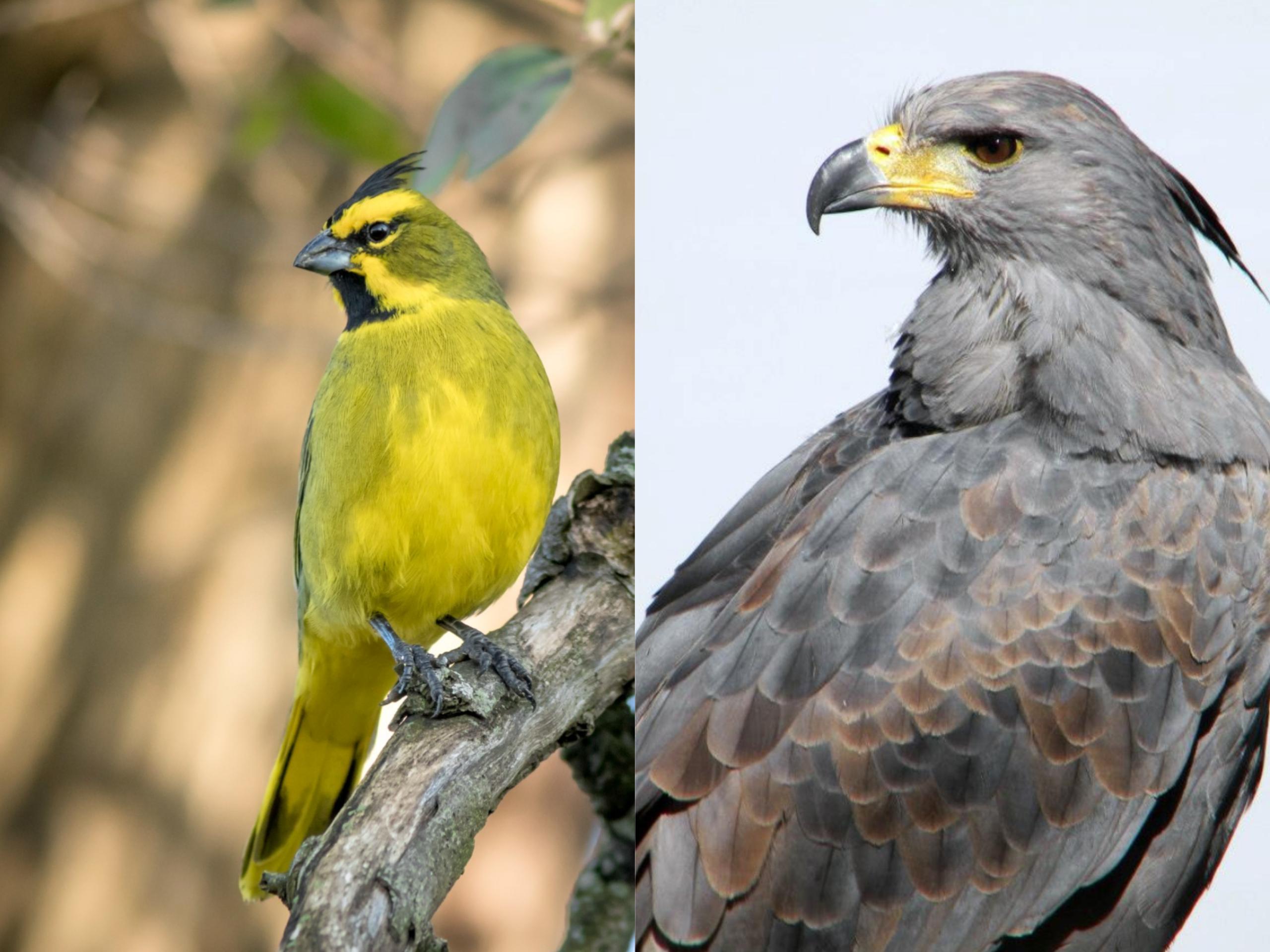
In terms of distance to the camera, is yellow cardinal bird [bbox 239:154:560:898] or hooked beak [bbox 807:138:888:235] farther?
yellow cardinal bird [bbox 239:154:560:898]

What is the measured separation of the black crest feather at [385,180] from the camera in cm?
176

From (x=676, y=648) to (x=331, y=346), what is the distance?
927 mm

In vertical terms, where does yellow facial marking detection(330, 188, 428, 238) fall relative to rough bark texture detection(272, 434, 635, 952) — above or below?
above

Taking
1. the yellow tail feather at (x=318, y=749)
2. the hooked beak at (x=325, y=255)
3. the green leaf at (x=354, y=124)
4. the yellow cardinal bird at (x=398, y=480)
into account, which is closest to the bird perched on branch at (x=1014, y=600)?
the yellow cardinal bird at (x=398, y=480)

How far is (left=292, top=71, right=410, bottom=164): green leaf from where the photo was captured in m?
2.03

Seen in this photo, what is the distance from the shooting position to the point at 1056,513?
1.36m

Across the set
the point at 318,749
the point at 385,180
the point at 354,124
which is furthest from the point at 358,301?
the point at 318,749

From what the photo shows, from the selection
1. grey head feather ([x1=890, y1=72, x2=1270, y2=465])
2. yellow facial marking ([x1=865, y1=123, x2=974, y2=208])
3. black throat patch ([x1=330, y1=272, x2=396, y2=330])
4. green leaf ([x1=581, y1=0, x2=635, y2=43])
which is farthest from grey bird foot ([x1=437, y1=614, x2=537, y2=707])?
green leaf ([x1=581, y1=0, x2=635, y2=43])

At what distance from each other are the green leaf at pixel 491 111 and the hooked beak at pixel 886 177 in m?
0.51

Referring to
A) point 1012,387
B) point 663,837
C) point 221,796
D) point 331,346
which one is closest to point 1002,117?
point 1012,387

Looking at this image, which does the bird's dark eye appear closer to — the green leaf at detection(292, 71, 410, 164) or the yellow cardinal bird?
the yellow cardinal bird

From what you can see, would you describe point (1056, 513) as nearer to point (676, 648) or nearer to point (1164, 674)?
point (1164, 674)

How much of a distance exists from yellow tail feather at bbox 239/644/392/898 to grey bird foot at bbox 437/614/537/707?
0.55 ft

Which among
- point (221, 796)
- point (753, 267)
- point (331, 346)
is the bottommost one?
point (221, 796)
